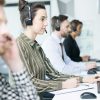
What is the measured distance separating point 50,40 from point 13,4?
5.04 feet

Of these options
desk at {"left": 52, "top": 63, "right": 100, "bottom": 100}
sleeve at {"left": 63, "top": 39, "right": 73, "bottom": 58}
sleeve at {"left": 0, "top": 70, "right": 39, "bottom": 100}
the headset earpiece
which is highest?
the headset earpiece

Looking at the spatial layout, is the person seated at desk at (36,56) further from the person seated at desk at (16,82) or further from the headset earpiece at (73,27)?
the headset earpiece at (73,27)

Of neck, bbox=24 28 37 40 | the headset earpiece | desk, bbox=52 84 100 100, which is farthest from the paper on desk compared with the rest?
the headset earpiece

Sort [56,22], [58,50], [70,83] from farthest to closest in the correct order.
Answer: [56,22] < [58,50] < [70,83]

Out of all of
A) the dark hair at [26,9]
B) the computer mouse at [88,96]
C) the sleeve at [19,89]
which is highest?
the dark hair at [26,9]

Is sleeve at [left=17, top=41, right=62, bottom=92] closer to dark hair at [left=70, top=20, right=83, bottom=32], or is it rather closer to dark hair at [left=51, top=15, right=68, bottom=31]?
dark hair at [left=51, top=15, right=68, bottom=31]

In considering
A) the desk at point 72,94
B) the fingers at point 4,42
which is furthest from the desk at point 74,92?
the fingers at point 4,42

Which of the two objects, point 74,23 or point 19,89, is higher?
point 74,23

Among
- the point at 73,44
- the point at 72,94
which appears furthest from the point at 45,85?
the point at 73,44

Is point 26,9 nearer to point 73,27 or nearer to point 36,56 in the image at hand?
point 36,56

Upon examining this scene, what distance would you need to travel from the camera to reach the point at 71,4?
387 centimetres

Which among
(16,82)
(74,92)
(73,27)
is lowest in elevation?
(74,92)

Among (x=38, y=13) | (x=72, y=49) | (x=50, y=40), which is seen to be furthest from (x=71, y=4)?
(x=38, y=13)

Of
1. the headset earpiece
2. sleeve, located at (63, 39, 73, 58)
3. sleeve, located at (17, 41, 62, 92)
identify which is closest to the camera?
sleeve, located at (17, 41, 62, 92)
